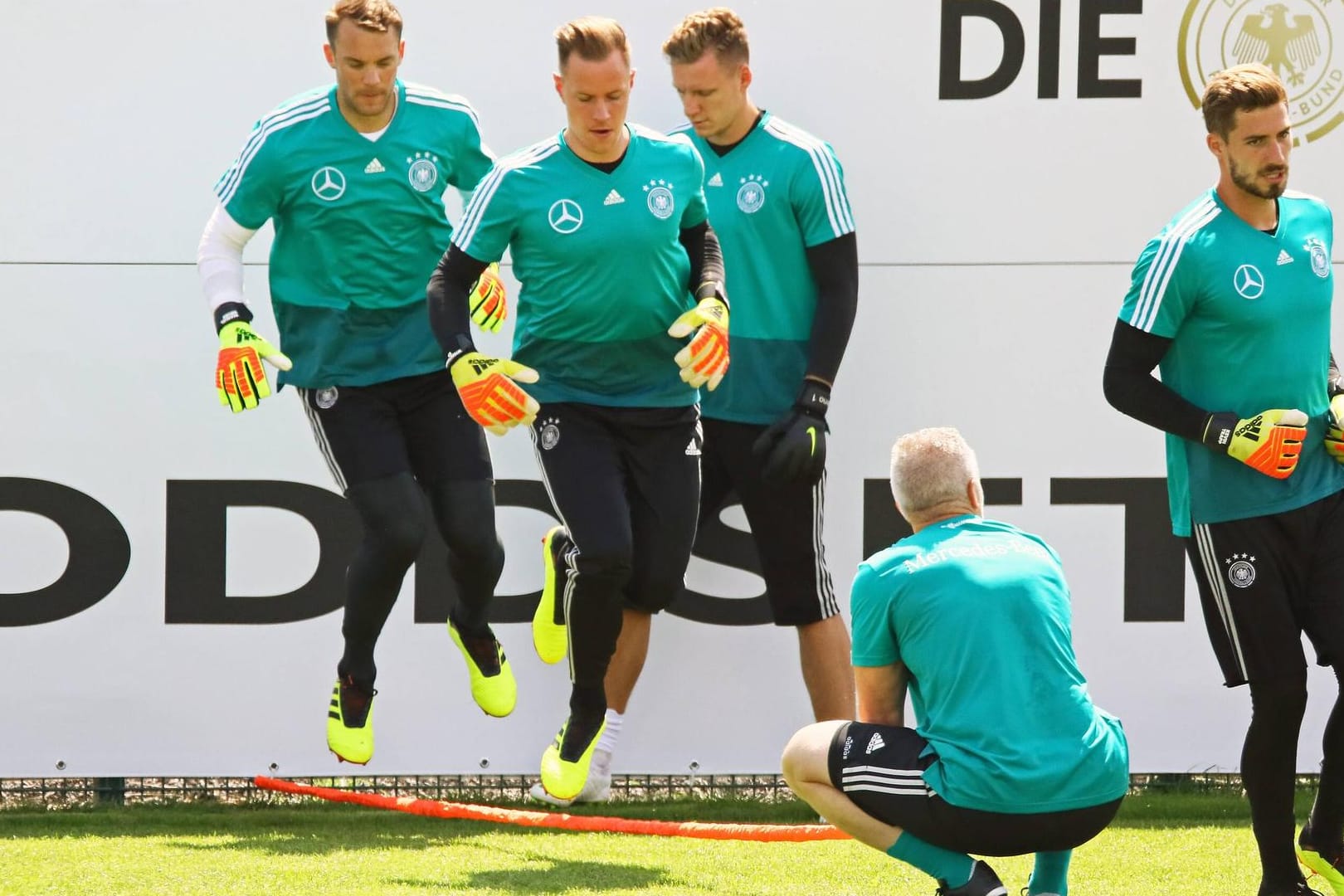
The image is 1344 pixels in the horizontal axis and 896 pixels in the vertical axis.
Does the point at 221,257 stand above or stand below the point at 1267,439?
above

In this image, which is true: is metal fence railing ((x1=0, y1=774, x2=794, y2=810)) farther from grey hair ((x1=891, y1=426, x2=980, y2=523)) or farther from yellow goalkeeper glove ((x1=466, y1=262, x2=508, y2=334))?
grey hair ((x1=891, y1=426, x2=980, y2=523))

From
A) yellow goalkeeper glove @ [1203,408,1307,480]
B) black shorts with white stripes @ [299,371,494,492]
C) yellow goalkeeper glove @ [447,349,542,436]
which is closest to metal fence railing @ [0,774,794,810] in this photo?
black shorts with white stripes @ [299,371,494,492]

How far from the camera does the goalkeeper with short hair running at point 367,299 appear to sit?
4777mm

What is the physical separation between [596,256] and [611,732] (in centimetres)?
172

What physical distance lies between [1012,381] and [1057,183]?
70 centimetres

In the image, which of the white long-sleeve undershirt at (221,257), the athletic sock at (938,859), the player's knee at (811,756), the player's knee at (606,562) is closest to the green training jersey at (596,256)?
the player's knee at (606,562)

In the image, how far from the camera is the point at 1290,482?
414 centimetres

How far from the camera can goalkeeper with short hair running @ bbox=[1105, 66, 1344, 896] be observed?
13.5 feet

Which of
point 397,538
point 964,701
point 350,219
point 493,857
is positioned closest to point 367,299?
point 350,219

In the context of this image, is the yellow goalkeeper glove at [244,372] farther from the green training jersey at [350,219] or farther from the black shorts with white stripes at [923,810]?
the black shorts with white stripes at [923,810]

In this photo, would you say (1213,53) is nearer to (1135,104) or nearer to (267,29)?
(1135,104)

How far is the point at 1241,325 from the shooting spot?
13.6 feet

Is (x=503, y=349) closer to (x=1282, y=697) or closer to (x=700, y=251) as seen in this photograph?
(x=700, y=251)

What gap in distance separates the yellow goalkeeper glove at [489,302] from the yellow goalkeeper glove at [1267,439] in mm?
2142
